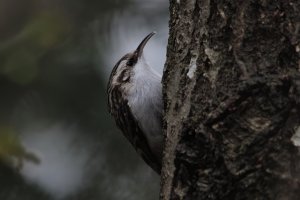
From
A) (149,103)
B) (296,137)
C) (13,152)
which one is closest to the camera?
(296,137)

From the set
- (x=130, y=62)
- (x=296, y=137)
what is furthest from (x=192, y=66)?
(x=130, y=62)

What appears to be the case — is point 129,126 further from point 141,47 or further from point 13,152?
point 13,152

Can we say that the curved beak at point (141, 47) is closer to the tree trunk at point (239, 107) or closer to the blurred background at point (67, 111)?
the blurred background at point (67, 111)

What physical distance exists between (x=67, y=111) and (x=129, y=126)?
0.39 meters

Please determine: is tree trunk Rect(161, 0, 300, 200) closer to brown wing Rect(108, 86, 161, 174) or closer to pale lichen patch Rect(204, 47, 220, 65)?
pale lichen patch Rect(204, 47, 220, 65)

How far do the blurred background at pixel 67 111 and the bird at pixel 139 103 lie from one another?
19 centimetres

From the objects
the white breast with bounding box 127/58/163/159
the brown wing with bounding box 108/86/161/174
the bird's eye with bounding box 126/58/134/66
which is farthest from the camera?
the bird's eye with bounding box 126/58/134/66

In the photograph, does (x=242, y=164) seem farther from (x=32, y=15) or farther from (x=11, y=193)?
(x=32, y=15)

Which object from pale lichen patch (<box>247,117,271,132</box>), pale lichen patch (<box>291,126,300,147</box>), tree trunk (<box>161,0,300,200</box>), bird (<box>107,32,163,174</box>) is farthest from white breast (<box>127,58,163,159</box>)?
pale lichen patch (<box>291,126,300,147</box>)

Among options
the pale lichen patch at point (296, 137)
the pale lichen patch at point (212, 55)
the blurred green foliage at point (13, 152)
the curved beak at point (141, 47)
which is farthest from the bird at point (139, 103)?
the pale lichen patch at point (296, 137)

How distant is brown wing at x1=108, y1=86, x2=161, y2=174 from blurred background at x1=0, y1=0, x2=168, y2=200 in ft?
0.66

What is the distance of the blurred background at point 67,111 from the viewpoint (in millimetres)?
3721

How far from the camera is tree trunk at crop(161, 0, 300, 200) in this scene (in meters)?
2.27

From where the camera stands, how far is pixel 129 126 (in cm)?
367
